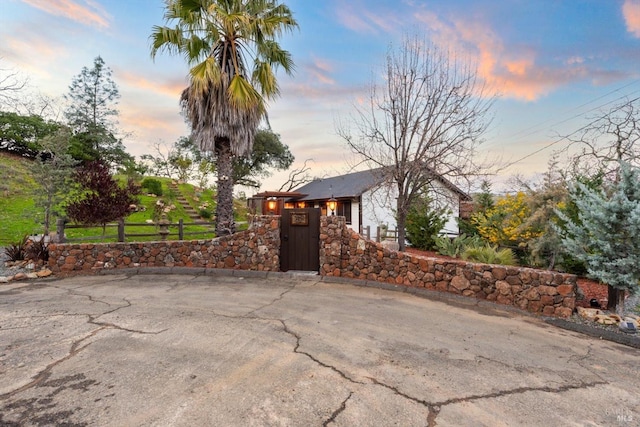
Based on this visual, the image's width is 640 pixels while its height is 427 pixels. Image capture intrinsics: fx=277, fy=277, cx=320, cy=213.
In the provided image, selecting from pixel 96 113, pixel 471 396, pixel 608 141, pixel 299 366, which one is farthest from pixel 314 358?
pixel 96 113

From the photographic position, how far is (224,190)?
30.2ft

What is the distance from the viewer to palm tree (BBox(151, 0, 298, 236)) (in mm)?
8672

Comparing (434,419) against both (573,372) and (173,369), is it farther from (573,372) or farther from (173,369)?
(173,369)

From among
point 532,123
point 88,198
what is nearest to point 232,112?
point 88,198

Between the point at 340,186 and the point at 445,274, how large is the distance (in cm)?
1752

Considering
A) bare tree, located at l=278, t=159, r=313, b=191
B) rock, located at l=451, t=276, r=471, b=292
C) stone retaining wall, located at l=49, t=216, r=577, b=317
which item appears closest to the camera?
stone retaining wall, located at l=49, t=216, r=577, b=317

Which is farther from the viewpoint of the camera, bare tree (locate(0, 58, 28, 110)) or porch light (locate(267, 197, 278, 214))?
porch light (locate(267, 197, 278, 214))

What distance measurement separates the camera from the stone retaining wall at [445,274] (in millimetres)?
4750

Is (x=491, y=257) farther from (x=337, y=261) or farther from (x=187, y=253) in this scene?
(x=187, y=253)

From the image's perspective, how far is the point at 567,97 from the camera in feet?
31.3

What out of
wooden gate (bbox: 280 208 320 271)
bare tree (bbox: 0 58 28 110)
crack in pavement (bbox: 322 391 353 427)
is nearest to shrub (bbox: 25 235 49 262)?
bare tree (bbox: 0 58 28 110)

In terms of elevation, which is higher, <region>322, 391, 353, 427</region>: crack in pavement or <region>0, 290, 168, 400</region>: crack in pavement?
<region>322, 391, 353, 427</region>: crack in pavement

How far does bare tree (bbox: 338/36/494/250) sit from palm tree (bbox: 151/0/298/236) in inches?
158

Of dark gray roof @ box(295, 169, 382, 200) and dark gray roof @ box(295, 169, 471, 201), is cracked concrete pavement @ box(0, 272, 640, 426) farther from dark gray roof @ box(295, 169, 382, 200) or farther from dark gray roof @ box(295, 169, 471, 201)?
dark gray roof @ box(295, 169, 382, 200)
